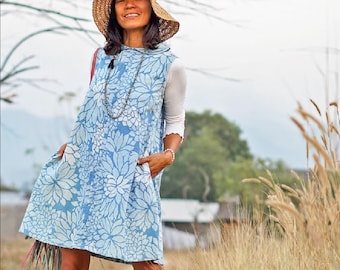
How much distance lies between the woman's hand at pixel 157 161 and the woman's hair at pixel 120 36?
43 cm

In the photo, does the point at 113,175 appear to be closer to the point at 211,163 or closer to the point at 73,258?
the point at 73,258

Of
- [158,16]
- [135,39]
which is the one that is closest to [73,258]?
[135,39]

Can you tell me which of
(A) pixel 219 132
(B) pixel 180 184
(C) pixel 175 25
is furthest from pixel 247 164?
(C) pixel 175 25

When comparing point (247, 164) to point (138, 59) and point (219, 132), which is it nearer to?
point (219, 132)

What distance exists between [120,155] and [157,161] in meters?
0.14

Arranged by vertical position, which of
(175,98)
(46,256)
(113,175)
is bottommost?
(46,256)

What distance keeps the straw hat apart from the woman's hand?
0.50 m

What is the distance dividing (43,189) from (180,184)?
1500cm

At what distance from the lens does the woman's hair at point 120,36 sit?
11.3 feet

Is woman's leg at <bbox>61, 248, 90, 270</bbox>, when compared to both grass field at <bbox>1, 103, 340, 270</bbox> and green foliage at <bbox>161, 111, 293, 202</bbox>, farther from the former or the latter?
green foliage at <bbox>161, 111, 293, 202</bbox>

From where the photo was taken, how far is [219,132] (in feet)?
68.6

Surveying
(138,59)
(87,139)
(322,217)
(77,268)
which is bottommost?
(77,268)

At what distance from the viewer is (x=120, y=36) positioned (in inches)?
138

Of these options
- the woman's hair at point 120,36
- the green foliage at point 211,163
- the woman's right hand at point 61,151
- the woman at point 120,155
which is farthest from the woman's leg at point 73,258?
the green foliage at point 211,163
